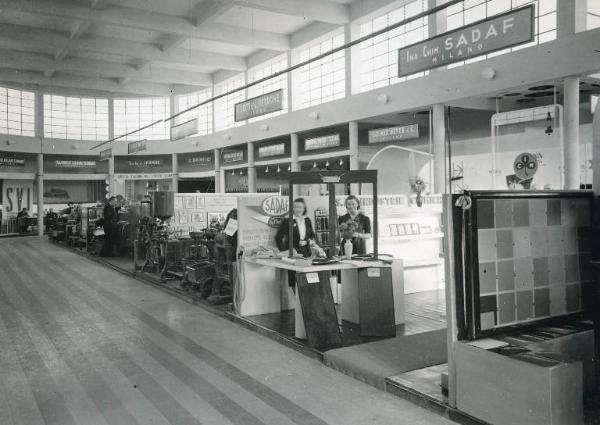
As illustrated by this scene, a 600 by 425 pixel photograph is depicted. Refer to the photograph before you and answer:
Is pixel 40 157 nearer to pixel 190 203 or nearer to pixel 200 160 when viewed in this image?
pixel 200 160

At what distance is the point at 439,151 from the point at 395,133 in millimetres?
1681

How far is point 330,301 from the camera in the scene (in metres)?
5.75

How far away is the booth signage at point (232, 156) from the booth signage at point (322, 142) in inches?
180

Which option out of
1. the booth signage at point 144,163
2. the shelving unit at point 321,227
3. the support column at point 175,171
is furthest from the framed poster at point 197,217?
the booth signage at point 144,163

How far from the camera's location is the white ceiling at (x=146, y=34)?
44.2ft

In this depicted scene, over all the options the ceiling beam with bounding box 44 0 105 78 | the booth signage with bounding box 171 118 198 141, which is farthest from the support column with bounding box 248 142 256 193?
the ceiling beam with bounding box 44 0 105 78

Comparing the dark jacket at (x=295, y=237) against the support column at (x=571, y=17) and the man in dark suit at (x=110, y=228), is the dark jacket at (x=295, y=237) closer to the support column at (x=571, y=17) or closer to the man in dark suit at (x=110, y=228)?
the support column at (x=571, y=17)

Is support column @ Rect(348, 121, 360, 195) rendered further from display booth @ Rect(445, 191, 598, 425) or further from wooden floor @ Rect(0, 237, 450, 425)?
display booth @ Rect(445, 191, 598, 425)

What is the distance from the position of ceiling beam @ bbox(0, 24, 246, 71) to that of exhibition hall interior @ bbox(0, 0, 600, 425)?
63 mm

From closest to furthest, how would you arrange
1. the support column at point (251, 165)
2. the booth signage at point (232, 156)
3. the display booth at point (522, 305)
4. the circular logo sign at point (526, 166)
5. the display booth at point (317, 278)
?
the display booth at point (522, 305)
the display booth at point (317, 278)
the circular logo sign at point (526, 166)
the support column at point (251, 165)
the booth signage at point (232, 156)

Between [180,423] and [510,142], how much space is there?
1143 centimetres

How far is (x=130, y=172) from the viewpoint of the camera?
25.8 meters

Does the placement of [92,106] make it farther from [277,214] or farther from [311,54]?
→ [277,214]

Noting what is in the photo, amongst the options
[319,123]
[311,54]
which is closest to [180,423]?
[319,123]
